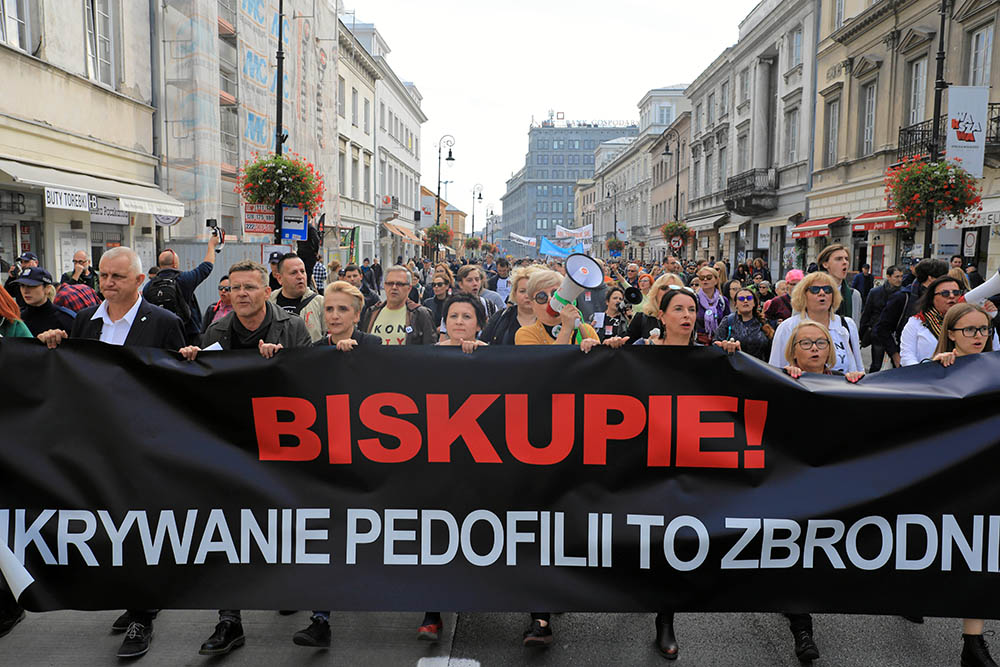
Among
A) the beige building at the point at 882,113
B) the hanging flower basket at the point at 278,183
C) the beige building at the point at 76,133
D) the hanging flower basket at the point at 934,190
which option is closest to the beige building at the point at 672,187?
the beige building at the point at 882,113

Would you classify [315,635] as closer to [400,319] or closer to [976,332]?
[400,319]

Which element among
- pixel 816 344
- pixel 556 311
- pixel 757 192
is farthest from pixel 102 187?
pixel 757 192

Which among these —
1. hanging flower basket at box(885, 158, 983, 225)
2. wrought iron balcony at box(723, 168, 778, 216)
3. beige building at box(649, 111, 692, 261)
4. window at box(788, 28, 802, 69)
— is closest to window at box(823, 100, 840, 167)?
window at box(788, 28, 802, 69)

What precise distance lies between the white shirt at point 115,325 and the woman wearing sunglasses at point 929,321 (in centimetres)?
486

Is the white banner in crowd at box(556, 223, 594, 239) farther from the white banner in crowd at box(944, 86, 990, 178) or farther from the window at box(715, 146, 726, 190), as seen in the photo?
the window at box(715, 146, 726, 190)

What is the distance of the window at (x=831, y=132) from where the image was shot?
30.7 metres

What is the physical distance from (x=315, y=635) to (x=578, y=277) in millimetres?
2293

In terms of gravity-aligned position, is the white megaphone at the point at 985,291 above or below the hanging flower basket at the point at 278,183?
below

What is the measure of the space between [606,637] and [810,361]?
187 cm

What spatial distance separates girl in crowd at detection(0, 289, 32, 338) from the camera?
501cm

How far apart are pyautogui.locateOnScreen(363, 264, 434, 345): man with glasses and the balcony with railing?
1597cm

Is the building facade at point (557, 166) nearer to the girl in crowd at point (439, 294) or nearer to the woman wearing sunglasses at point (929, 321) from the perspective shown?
the girl in crowd at point (439, 294)

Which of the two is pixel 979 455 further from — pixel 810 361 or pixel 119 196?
pixel 119 196

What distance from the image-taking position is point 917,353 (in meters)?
5.50
